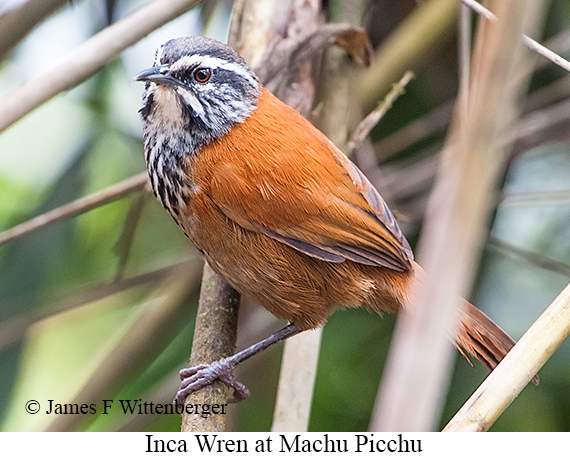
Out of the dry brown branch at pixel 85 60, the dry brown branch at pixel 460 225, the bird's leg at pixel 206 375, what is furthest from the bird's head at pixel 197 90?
the dry brown branch at pixel 460 225

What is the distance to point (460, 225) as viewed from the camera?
798 millimetres

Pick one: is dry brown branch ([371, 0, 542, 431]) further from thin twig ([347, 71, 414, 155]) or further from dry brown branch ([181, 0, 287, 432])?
thin twig ([347, 71, 414, 155])

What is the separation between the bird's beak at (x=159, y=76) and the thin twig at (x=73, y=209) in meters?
0.54

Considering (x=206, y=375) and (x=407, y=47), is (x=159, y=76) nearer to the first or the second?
(x=206, y=375)

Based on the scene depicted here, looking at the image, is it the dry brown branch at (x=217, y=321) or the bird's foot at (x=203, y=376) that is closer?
the dry brown branch at (x=217, y=321)

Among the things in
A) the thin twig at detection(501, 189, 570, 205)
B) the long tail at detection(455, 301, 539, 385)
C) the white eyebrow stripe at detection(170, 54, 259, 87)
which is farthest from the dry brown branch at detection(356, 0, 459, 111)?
the long tail at detection(455, 301, 539, 385)

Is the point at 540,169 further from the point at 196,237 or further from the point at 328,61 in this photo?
the point at 196,237

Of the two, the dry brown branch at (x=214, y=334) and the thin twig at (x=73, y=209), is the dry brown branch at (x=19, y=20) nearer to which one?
the thin twig at (x=73, y=209)

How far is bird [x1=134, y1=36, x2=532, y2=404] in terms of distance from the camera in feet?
7.38

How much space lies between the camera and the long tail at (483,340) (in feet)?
7.90

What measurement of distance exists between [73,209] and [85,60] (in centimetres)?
65

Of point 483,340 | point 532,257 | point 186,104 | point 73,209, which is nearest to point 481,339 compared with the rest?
point 483,340

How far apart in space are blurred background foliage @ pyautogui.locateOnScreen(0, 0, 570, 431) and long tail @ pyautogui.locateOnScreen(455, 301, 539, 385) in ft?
2.12

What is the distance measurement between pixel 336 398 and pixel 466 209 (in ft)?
8.00
